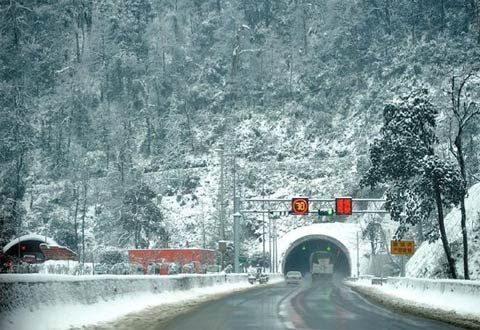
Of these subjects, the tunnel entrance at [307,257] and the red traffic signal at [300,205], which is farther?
the tunnel entrance at [307,257]

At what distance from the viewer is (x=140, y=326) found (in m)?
16.8

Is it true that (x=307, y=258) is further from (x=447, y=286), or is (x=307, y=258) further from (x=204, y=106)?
(x=447, y=286)

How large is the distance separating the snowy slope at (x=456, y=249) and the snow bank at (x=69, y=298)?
2566 centimetres

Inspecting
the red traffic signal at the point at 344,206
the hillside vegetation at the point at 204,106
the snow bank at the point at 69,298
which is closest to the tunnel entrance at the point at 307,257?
the hillside vegetation at the point at 204,106

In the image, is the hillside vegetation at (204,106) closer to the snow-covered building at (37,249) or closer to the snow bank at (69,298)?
the snow-covered building at (37,249)

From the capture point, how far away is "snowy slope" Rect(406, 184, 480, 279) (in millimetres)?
45875

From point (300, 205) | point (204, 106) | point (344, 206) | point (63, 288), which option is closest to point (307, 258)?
point (204, 106)

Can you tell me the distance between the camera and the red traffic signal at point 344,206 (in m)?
52.5

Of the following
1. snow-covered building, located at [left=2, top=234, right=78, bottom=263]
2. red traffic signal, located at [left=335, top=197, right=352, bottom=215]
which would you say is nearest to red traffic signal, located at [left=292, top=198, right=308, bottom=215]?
red traffic signal, located at [left=335, top=197, right=352, bottom=215]

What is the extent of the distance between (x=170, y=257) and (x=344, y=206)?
29.1 metres

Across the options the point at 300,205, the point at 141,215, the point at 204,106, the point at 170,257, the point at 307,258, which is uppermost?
the point at 204,106

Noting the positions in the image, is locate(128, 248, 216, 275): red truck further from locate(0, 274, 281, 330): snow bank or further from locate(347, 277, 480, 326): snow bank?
locate(0, 274, 281, 330): snow bank

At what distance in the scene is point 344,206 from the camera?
5281 centimetres

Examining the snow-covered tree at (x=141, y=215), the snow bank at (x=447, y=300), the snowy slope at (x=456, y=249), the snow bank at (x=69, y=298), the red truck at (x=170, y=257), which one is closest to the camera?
the snow bank at (x=69, y=298)
